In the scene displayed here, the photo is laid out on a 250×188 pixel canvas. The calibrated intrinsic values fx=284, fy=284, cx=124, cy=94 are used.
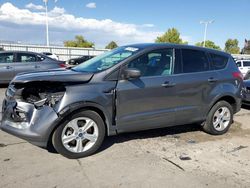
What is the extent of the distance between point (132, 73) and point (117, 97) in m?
0.44

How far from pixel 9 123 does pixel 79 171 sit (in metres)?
1.34

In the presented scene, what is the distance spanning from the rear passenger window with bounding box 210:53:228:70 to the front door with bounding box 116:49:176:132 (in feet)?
3.51

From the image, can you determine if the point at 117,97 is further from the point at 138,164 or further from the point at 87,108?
the point at 138,164

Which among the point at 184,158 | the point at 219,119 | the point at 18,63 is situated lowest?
the point at 184,158

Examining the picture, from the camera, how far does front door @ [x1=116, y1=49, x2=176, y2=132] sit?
4520 millimetres

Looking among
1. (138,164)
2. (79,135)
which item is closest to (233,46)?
(138,164)

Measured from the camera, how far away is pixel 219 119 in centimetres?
578

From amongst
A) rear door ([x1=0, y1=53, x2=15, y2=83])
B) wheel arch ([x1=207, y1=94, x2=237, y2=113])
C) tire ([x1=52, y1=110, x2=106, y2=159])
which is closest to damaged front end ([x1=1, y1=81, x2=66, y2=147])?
tire ([x1=52, y1=110, x2=106, y2=159])

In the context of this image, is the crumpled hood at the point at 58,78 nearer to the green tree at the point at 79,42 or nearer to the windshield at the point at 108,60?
the windshield at the point at 108,60

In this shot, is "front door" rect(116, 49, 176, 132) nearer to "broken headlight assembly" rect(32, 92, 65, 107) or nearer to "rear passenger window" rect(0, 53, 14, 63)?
Result: "broken headlight assembly" rect(32, 92, 65, 107)

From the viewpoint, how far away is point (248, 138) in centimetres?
568

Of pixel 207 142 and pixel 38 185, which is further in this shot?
pixel 207 142

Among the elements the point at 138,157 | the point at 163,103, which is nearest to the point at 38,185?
the point at 138,157

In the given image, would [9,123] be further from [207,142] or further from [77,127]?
[207,142]
